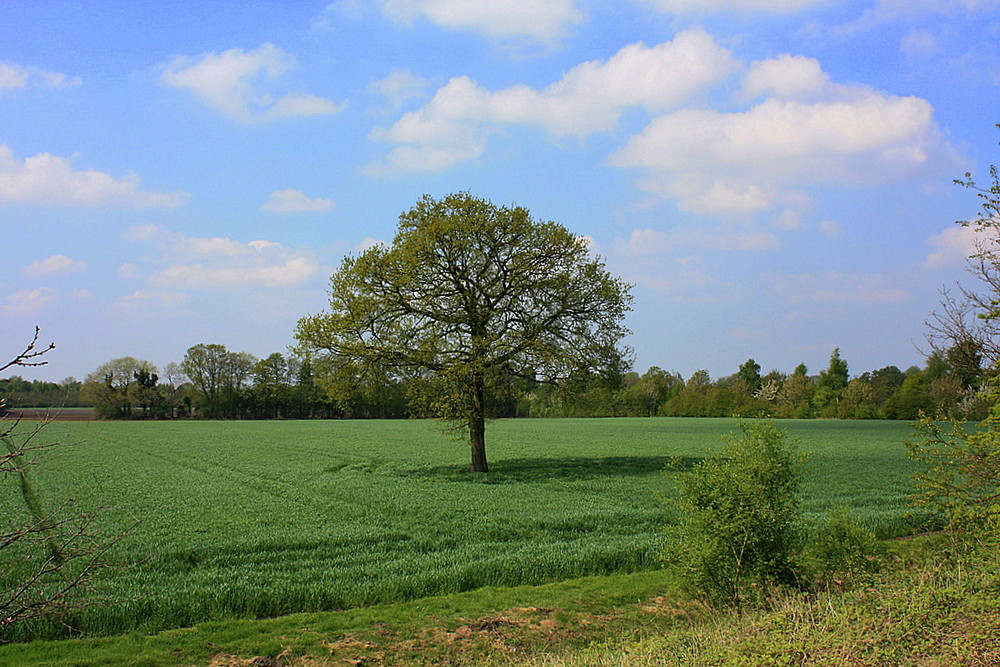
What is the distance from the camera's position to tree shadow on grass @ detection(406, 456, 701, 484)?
28359mm

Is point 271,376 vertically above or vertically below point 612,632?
above

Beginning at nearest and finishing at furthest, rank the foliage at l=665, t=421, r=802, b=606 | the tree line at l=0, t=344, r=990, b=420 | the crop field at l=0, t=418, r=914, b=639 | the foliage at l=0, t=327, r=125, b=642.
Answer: the foliage at l=0, t=327, r=125, b=642, the foliage at l=665, t=421, r=802, b=606, the crop field at l=0, t=418, r=914, b=639, the tree line at l=0, t=344, r=990, b=420

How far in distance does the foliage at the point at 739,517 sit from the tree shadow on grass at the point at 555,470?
15.2 m

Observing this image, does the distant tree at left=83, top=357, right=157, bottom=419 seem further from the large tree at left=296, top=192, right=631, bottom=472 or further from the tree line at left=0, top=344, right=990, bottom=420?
the large tree at left=296, top=192, right=631, bottom=472

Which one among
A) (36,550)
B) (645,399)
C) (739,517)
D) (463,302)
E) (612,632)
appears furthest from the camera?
(645,399)

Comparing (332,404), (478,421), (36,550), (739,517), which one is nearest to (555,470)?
(478,421)

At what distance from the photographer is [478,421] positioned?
96.0 ft

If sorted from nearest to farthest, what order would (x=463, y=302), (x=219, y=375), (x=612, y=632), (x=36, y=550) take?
(x=612, y=632) → (x=36, y=550) → (x=463, y=302) → (x=219, y=375)

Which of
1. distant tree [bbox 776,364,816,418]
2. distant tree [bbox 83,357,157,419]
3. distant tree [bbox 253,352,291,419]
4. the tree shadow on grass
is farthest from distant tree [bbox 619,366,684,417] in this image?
the tree shadow on grass

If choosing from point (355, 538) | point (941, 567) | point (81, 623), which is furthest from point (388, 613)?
point (941, 567)

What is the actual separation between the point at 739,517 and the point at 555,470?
→ 2199 centimetres

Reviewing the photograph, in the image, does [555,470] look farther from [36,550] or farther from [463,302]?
[36,550]

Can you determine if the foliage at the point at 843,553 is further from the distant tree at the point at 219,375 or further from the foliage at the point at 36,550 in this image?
the distant tree at the point at 219,375

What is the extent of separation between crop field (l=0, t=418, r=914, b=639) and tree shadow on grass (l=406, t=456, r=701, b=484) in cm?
13
